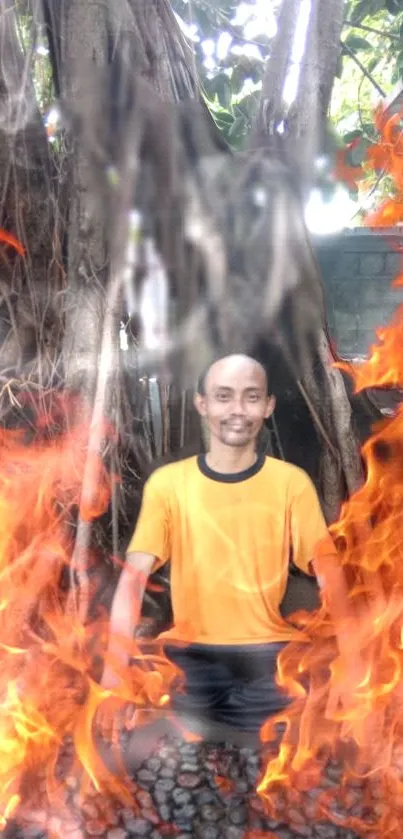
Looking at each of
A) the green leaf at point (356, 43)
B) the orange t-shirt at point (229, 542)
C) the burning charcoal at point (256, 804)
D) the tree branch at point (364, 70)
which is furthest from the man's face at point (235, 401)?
the green leaf at point (356, 43)

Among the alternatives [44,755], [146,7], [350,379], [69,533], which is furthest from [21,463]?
[146,7]

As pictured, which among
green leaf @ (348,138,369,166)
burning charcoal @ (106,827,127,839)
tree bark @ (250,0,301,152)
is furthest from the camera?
green leaf @ (348,138,369,166)

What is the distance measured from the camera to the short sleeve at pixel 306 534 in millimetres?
2426

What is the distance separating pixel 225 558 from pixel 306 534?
26cm

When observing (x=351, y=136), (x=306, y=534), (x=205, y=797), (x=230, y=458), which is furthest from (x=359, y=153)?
(x=205, y=797)

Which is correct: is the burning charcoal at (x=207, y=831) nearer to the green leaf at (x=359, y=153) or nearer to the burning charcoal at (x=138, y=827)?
the burning charcoal at (x=138, y=827)

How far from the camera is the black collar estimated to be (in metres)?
2.38

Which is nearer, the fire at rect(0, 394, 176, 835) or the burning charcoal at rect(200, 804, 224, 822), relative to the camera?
the burning charcoal at rect(200, 804, 224, 822)

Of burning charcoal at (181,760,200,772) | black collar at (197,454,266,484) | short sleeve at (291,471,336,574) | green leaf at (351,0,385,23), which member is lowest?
burning charcoal at (181,760,200,772)

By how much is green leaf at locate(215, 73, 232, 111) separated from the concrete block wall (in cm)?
75

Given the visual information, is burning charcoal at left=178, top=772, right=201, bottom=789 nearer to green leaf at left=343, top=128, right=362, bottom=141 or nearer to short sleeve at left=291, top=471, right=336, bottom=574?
short sleeve at left=291, top=471, right=336, bottom=574

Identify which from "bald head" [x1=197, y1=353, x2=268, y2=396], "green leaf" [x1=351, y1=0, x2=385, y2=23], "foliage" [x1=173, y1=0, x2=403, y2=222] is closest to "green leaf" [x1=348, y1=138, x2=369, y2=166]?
"foliage" [x1=173, y1=0, x2=403, y2=222]

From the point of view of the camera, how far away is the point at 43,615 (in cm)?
270

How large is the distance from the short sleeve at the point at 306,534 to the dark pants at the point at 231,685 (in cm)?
28
